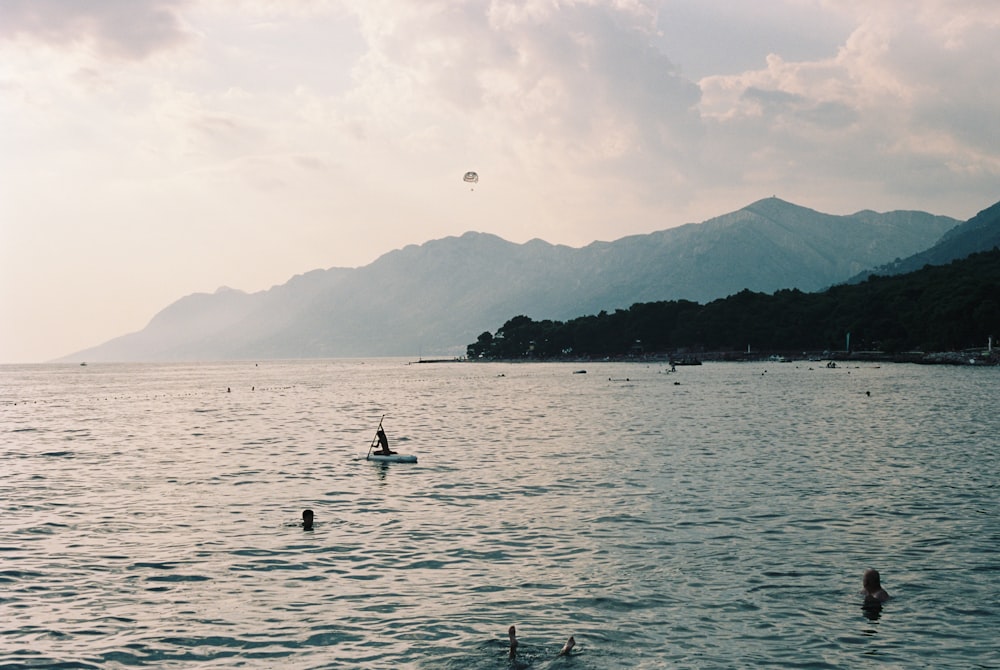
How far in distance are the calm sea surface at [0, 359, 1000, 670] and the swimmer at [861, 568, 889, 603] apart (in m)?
0.30

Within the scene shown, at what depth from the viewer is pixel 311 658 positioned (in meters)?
18.8

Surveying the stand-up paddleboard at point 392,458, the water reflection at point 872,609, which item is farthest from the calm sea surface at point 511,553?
the stand-up paddleboard at point 392,458

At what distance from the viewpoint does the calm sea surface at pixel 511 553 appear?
19.6 metres

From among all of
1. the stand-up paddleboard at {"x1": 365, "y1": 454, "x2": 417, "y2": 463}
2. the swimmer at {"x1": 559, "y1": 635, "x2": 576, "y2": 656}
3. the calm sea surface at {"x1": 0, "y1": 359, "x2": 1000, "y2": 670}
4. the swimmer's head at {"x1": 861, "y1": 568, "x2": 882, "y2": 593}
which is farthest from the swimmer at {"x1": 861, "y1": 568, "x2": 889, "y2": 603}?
the stand-up paddleboard at {"x1": 365, "y1": 454, "x2": 417, "y2": 463}

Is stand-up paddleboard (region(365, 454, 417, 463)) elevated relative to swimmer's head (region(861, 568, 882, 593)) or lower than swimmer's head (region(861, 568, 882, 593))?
lower

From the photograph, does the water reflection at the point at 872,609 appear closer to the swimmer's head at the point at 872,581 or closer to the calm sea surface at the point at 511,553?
the calm sea surface at the point at 511,553

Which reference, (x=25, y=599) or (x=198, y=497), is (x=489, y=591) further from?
(x=198, y=497)

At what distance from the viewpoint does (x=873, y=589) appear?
22141 mm

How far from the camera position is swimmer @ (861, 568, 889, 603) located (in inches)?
865

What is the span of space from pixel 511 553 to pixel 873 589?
11.1 m

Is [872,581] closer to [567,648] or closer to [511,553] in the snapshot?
[567,648]

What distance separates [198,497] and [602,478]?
20.3 m

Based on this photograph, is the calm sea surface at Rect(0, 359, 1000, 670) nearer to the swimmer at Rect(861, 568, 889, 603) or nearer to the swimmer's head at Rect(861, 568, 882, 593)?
the swimmer at Rect(861, 568, 889, 603)

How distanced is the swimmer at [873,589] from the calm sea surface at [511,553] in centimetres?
30
